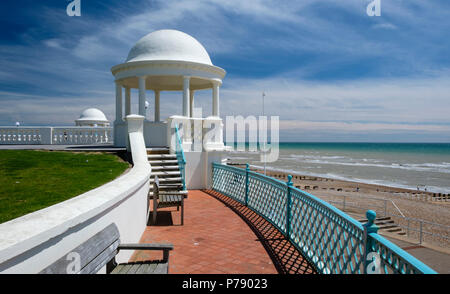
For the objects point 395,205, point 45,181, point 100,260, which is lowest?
point 395,205

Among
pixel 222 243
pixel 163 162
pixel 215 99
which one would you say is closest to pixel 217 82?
pixel 215 99

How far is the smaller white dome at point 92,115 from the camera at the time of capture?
3488 cm

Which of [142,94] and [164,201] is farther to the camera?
[142,94]

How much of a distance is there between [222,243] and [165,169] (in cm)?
507

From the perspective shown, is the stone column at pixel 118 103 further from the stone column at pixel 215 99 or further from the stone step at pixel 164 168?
the stone step at pixel 164 168

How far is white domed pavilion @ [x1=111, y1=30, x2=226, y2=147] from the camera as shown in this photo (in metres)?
13.5

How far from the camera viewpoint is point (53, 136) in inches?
743

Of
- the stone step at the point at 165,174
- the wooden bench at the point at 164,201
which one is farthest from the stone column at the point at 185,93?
the wooden bench at the point at 164,201

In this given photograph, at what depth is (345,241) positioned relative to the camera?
4145 millimetres

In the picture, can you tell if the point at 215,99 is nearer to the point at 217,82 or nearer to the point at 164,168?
the point at 217,82

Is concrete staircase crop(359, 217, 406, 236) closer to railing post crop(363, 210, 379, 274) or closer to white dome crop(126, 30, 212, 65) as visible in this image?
white dome crop(126, 30, 212, 65)
